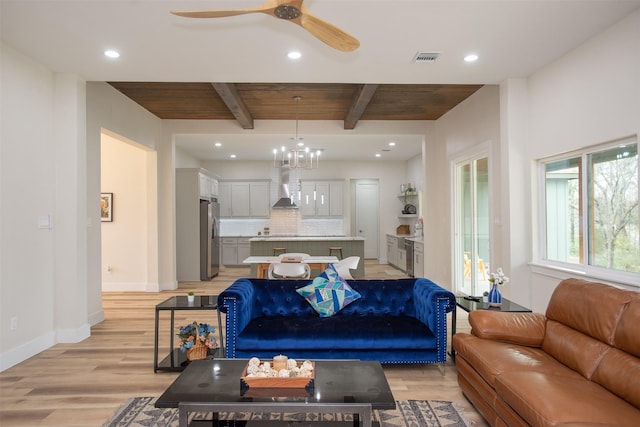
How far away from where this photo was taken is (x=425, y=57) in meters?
3.80

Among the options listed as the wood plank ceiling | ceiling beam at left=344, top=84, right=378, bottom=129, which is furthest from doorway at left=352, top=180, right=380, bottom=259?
ceiling beam at left=344, top=84, right=378, bottom=129

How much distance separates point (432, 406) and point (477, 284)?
349cm

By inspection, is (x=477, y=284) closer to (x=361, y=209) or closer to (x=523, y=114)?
(x=523, y=114)

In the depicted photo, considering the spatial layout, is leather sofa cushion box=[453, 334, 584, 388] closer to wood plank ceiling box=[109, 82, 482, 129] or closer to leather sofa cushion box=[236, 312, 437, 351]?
leather sofa cushion box=[236, 312, 437, 351]

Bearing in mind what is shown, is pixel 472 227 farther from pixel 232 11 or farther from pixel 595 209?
pixel 232 11

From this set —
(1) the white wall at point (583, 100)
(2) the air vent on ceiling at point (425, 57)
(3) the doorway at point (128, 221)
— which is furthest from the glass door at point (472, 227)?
(3) the doorway at point (128, 221)

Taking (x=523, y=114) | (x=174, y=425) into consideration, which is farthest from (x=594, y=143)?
(x=174, y=425)

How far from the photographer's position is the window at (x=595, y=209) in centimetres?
321

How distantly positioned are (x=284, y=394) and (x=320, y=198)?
29.2ft

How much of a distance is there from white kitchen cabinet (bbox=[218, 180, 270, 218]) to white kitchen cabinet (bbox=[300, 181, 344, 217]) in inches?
40.9

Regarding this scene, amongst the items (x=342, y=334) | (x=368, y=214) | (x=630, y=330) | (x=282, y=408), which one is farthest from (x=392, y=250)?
(x=282, y=408)

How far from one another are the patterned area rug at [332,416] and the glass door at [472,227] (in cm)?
304

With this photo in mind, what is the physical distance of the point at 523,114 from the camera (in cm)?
439

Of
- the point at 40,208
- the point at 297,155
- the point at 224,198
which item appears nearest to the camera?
the point at 40,208
